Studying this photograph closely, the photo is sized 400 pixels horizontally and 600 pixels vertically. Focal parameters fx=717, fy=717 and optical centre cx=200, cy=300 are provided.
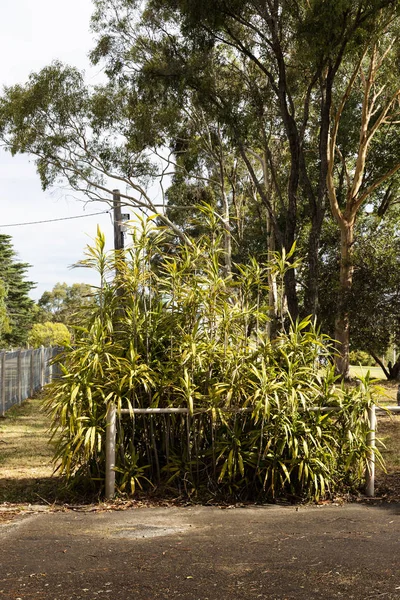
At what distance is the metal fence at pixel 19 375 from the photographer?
1515cm

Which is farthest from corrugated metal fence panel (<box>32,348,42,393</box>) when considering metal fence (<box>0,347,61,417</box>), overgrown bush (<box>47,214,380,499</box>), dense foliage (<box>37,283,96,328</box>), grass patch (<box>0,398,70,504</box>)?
dense foliage (<box>37,283,96,328</box>)

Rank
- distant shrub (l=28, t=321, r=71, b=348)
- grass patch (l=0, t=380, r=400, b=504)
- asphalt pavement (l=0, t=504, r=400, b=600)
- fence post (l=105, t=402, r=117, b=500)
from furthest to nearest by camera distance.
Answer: distant shrub (l=28, t=321, r=71, b=348)
grass patch (l=0, t=380, r=400, b=504)
fence post (l=105, t=402, r=117, b=500)
asphalt pavement (l=0, t=504, r=400, b=600)

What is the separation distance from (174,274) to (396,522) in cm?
298

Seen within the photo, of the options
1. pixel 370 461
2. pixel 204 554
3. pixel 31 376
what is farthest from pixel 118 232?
pixel 204 554

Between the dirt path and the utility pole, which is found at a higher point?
the utility pole

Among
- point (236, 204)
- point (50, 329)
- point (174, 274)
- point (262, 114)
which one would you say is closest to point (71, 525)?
point (174, 274)

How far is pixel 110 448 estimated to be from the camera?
6410mm

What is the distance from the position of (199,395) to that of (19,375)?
11765 millimetres

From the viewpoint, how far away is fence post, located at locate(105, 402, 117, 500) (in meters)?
6.41

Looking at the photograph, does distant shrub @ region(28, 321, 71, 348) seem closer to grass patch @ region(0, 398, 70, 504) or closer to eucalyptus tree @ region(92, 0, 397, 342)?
eucalyptus tree @ region(92, 0, 397, 342)

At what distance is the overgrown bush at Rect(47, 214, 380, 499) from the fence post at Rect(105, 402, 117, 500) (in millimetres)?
92

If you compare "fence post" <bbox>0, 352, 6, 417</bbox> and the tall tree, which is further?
the tall tree

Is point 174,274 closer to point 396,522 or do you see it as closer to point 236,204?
point 396,522

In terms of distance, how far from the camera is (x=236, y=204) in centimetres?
2955
